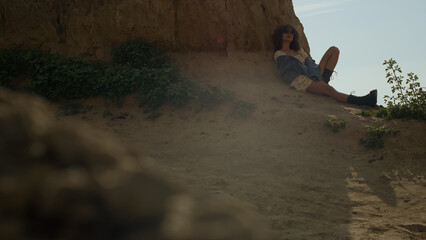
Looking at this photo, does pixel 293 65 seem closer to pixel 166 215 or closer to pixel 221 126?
pixel 221 126

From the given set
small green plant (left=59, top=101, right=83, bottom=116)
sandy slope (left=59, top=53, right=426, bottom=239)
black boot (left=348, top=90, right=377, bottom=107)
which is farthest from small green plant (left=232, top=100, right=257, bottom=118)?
small green plant (left=59, top=101, right=83, bottom=116)

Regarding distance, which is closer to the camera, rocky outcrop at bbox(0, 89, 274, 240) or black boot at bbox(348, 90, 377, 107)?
rocky outcrop at bbox(0, 89, 274, 240)

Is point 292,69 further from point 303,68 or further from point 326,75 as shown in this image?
point 326,75

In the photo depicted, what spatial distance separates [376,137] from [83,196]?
583 centimetres

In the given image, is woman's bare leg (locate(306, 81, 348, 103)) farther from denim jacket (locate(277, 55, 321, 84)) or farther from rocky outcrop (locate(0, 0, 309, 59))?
rocky outcrop (locate(0, 0, 309, 59))

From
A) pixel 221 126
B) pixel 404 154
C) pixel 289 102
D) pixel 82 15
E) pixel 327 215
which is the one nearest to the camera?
pixel 327 215

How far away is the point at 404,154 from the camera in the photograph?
17.3 ft

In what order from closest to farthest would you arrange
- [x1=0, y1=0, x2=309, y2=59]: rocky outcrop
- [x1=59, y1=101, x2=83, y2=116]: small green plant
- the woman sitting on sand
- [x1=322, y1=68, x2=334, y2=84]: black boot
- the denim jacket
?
[x1=59, y1=101, x2=83, y2=116]: small green plant, the woman sitting on sand, [x1=0, y1=0, x2=309, y2=59]: rocky outcrop, the denim jacket, [x1=322, y1=68, x2=334, y2=84]: black boot

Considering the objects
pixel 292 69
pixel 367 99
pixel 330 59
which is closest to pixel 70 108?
pixel 292 69

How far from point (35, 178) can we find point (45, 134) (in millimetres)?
77

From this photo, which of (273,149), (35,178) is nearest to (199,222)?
(35,178)

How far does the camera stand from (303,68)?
8.79 meters

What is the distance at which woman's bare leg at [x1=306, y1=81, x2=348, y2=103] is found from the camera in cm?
814

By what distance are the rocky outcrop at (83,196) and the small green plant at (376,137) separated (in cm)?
553
